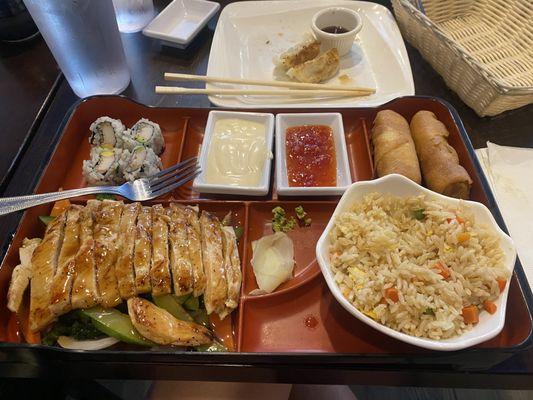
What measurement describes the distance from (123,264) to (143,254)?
3.5 inches

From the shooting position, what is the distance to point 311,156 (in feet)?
7.38

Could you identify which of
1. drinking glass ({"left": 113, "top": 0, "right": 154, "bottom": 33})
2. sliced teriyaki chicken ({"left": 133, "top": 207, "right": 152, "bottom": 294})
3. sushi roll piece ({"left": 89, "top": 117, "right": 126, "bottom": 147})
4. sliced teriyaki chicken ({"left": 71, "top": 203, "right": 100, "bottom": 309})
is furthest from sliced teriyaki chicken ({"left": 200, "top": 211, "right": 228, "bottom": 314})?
drinking glass ({"left": 113, "top": 0, "right": 154, "bottom": 33})

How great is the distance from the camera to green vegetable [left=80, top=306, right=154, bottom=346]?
1570mm

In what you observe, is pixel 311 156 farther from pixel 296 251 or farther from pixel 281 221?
pixel 296 251

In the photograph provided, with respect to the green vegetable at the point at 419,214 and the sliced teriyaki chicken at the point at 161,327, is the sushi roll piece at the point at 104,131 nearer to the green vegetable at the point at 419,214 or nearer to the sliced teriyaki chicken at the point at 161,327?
the sliced teriyaki chicken at the point at 161,327

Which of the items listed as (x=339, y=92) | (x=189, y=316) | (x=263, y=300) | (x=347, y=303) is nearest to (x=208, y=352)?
(x=189, y=316)

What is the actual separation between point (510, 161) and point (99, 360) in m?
2.41

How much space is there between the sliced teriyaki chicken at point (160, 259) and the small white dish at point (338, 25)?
1.92m

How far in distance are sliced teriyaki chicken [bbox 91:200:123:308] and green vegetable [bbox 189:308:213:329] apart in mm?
328

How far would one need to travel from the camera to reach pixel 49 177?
2.13m

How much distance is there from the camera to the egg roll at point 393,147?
209cm

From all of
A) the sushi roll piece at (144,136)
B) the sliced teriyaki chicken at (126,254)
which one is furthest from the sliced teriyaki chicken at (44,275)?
the sushi roll piece at (144,136)

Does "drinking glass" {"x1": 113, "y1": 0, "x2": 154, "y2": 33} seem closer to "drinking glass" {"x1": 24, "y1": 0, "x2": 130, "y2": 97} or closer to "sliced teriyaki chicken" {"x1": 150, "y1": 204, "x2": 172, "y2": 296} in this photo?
"drinking glass" {"x1": 24, "y1": 0, "x2": 130, "y2": 97}

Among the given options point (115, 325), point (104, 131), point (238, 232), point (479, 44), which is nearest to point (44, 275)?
point (115, 325)
